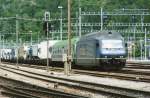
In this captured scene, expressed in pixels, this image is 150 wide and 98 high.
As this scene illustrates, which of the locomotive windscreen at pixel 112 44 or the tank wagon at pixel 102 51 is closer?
the tank wagon at pixel 102 51

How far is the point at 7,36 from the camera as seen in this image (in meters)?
106

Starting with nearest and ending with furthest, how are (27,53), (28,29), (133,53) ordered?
(133,53) < (27,53) < (28,29)

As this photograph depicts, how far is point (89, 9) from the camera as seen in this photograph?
240ft

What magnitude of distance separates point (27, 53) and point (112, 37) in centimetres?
3649

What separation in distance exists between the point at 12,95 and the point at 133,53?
46.7 meters

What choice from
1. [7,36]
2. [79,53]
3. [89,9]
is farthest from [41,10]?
[79,53]

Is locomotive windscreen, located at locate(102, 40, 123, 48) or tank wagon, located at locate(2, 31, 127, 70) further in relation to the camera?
locomotive windscreen, located at locate(102, 40, 123, 48)

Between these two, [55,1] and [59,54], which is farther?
[55,1]

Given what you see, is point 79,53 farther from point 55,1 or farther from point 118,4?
point 55,1

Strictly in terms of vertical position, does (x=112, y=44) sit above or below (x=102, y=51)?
above

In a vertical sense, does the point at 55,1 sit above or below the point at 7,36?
above

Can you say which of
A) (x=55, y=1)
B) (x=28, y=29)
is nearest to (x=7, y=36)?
(x=28, y=29)

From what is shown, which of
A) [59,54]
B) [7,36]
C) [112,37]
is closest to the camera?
[112,37]

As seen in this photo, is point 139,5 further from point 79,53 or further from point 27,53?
point 79,53
